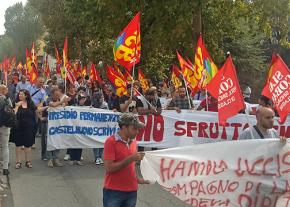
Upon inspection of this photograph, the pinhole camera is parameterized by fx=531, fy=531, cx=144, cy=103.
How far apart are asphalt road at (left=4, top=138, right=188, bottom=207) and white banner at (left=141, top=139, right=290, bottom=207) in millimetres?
2342

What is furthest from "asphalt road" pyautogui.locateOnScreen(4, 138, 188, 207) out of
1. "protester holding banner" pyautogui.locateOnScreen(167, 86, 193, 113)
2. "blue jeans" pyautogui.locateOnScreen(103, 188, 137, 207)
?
"protester holding banner" pyautogui.locateOnScreen(167, 86, 193, 113)

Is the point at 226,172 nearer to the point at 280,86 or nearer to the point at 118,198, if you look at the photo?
the point at 118,198

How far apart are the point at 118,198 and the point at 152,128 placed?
5621 millimetres

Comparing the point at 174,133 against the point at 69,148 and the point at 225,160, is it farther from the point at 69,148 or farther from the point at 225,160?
the point at 225,160

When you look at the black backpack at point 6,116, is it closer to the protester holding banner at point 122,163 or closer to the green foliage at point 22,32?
the protester holding banner at point 122,163

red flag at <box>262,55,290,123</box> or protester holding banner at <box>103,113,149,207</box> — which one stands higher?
red flag at <box>262,55,290,123</box>

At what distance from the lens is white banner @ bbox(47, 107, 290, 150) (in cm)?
1013

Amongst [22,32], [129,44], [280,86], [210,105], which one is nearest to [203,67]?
[210,105]

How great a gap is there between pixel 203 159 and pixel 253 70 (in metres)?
32.6

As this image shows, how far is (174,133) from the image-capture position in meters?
10.4

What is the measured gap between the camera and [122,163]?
479 cm

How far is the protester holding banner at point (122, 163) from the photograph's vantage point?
483cm

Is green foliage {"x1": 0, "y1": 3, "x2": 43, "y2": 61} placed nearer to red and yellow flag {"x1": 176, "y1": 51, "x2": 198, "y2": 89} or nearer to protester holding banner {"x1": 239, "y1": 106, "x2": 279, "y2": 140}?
red and yellow flag {"x1": 176, "y1": 51, "x2": 198, "y2": 89}

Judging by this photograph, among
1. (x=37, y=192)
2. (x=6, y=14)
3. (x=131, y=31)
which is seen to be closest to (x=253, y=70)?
(x=131, y=31)
